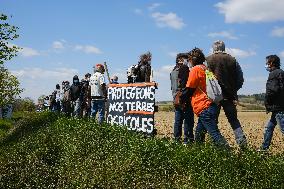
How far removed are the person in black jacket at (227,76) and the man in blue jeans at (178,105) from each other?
132 centimetres

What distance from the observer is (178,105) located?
412 inches

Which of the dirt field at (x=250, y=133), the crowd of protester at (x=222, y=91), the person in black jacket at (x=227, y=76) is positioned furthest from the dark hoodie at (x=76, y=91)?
the person in black jacket at (x=227, y=76)

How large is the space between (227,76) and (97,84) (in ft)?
23.8

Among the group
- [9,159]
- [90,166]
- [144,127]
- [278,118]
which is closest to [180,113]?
[144,127]

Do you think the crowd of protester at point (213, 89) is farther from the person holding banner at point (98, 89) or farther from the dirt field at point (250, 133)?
the person holding banner at point (98, 89)

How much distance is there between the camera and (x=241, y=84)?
30.9ft

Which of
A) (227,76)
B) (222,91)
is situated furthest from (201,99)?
(227,76)

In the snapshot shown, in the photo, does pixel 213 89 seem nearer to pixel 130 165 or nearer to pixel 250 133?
pixel 250 133

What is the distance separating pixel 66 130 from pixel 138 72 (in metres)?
2.47

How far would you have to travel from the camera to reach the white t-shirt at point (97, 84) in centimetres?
1576

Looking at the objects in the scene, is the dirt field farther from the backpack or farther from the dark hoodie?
the dark hoodie

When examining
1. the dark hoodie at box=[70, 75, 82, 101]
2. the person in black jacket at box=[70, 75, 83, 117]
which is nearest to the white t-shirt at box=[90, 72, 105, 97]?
the person in black jacket at box=[70, 75, 83, 117]

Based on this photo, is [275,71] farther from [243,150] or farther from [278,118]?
[243,150]

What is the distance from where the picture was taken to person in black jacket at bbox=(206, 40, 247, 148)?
29.9 ft
